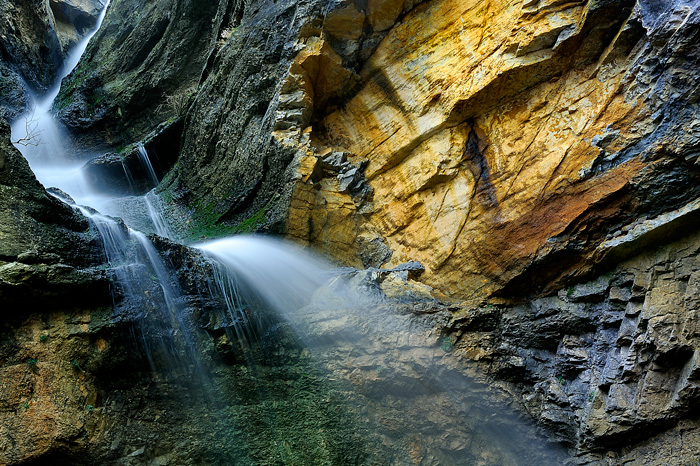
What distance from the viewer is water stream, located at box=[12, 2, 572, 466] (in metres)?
5.78

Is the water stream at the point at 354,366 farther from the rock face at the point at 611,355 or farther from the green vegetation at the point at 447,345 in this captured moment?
the rock face at the point at 611,355

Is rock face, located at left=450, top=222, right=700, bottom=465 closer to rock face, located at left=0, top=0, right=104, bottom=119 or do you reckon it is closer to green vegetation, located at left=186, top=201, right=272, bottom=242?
green vegetation, located at left=186, top=201, right=272, bottom=242

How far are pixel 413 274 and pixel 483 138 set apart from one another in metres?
3.00

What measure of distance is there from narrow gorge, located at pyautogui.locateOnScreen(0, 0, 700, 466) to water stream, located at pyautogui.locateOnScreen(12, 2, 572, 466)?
1.3 inches

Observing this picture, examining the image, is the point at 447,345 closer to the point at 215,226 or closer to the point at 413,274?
the point at 413,274

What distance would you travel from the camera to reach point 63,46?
2081cm

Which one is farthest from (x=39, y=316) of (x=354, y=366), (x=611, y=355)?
(x=611, y=355)

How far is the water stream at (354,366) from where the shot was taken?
19.0 ft

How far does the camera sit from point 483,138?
764 cm

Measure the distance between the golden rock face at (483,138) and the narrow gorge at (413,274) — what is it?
42mm

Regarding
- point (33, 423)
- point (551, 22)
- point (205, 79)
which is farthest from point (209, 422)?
point (205, 79)

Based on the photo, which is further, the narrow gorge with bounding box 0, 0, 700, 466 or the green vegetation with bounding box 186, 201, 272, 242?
the green vegetation with bounding box 186, 201, 272, 242

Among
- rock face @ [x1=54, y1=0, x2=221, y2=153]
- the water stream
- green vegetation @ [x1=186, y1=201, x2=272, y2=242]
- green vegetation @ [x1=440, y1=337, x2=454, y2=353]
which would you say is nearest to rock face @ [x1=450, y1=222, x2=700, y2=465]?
green vegetation @ [x1=440, y1=337, x2=454, y2=353]

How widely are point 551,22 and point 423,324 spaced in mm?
5760
